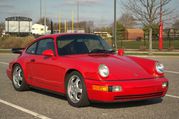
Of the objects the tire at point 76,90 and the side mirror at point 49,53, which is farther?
the side mirror at point 49,53

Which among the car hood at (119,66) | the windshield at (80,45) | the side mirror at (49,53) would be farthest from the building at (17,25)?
the car hood at (119,66)

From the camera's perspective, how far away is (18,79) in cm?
993

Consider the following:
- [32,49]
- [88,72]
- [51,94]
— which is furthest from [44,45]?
[88,72]

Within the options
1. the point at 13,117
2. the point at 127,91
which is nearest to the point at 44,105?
the point at 13,117

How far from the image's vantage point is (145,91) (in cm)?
722

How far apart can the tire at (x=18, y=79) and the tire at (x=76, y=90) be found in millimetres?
2112

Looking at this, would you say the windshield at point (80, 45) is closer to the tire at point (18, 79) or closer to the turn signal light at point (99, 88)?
the turn signal light at point (99, 88)

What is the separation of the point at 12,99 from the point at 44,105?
1113 millimetres

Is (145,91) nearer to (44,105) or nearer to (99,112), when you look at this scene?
(99,112)

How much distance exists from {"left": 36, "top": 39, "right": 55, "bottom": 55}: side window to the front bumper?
187 cm

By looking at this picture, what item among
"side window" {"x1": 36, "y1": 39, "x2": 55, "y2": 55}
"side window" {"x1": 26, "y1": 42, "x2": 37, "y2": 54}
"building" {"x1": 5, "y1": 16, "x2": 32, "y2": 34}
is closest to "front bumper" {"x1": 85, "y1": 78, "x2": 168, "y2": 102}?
"side window" {"x1": 36, "y1": 39, "x2": 55, "y2": 55}

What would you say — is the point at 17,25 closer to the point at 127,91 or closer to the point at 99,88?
the point at 99,88

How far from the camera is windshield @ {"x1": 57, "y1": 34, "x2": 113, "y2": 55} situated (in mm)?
8484

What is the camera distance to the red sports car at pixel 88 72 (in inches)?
281
